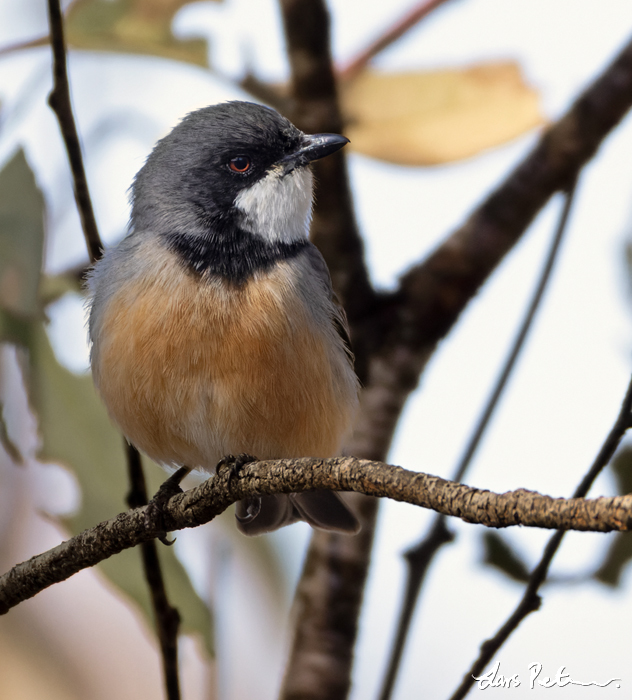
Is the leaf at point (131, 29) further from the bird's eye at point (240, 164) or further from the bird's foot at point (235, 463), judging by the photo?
the bird's foot at point (235, 463)

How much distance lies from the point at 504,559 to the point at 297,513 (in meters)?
0.61

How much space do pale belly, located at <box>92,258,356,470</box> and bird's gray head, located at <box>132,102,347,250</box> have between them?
26 centimetres

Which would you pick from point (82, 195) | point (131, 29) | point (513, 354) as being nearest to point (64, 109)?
point (82, 195)

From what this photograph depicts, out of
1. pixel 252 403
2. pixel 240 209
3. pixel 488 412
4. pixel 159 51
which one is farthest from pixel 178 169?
pixel 488 412

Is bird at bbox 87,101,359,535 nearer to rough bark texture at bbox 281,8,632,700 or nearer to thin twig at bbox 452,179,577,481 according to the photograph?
rough bark texture at bbox 281,8,632,700

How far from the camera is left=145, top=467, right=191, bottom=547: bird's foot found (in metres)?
1.59

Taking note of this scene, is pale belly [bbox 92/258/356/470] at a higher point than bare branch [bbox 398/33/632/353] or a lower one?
lower

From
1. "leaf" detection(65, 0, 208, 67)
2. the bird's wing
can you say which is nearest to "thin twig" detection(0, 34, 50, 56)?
"leaf" detection(65, 0, 208, 67)

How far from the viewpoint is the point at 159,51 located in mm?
2676

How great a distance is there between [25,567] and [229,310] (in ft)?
2.42

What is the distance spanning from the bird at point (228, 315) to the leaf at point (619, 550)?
709 millimetres

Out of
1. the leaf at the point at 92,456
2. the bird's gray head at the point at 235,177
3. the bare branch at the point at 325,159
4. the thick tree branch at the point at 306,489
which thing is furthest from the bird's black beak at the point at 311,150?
the thick tree branch at the point at 306,489

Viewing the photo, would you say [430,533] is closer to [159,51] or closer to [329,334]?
[329,334]

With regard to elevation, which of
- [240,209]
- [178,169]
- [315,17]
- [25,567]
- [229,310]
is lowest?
[25,567]
